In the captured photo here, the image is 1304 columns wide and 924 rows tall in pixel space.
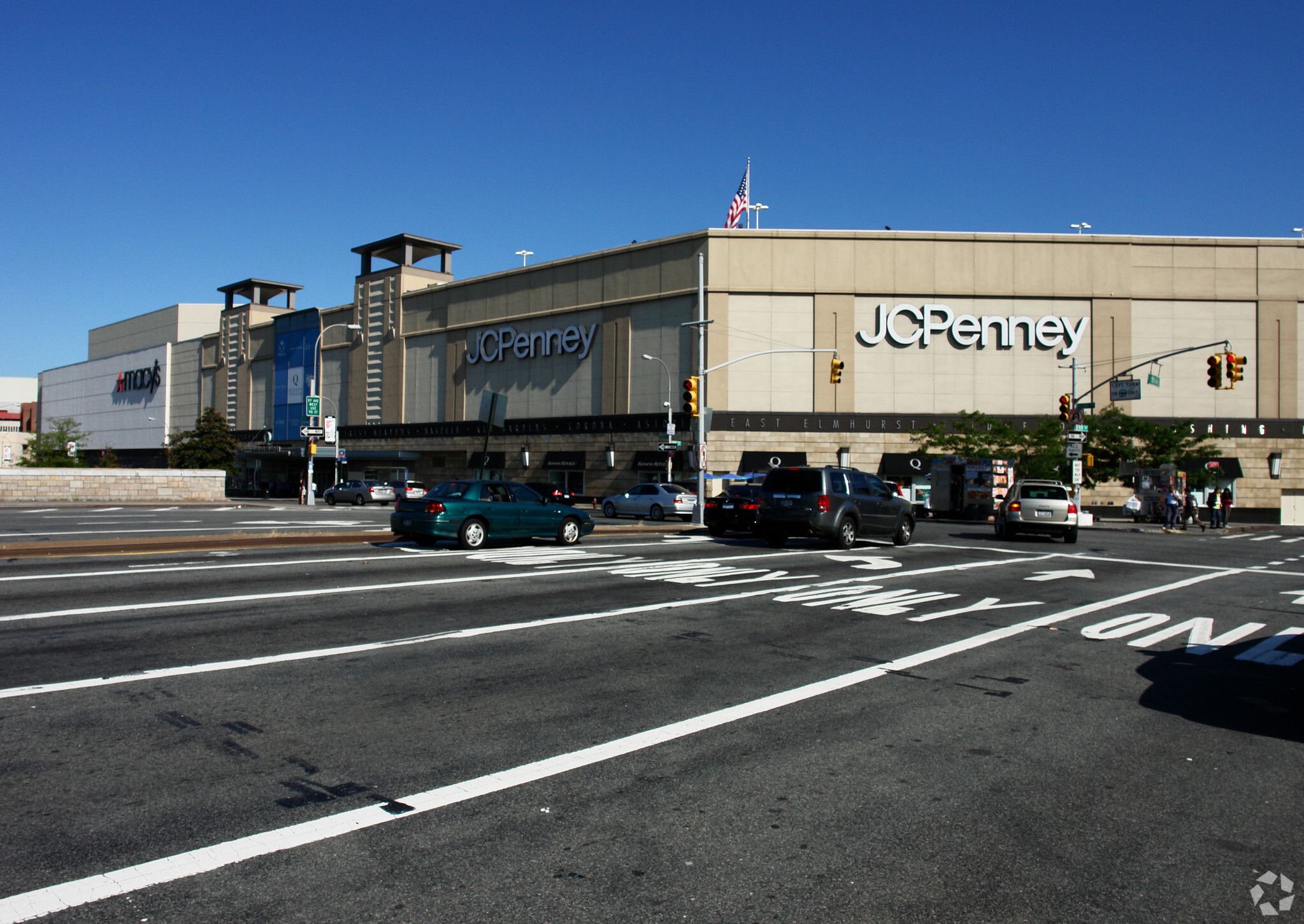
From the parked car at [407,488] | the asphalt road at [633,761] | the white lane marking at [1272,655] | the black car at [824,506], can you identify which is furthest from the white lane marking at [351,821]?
the parked car at [407,488]

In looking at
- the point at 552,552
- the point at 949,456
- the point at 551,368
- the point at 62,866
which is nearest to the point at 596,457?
the point at 551,368

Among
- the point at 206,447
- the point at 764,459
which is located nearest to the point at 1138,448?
the point at 764,459

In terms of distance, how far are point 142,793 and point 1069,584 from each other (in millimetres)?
14140

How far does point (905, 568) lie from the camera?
55.7 feet

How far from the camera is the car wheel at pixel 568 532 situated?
20.5 meters

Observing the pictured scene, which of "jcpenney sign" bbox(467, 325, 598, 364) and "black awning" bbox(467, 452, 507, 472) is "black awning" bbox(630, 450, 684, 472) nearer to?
"jcpenney sign" bbox(467, 325, 598, 364)

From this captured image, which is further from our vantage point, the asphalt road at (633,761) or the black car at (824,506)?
the black car at (824,506)

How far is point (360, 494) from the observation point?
167 ft

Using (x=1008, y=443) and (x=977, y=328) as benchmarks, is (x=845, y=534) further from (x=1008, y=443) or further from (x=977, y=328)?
(x=977, y=328)

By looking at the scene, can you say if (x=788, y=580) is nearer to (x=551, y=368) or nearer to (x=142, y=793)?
(x=142, y=793)

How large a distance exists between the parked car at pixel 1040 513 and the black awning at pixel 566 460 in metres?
34.4

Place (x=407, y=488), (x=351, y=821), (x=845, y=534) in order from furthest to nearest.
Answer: (x=407, y=488)
(x=845, y=534)
(x=351, y=821)

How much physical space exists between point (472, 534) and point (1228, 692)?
46.1 ft

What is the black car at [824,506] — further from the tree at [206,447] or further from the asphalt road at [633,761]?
the tree at [206,447]
